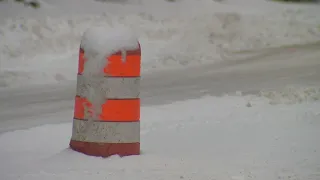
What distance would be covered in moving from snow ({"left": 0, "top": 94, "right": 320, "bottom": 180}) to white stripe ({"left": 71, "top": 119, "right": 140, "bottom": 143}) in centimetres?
17

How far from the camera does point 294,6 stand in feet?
94.5

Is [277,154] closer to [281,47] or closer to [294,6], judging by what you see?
[281,47]

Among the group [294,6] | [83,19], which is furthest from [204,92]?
[294,6]

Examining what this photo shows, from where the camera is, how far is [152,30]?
21.5m

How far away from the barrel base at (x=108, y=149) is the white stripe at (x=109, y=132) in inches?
1.3

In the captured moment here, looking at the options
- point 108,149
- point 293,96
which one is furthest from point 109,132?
point 293,96

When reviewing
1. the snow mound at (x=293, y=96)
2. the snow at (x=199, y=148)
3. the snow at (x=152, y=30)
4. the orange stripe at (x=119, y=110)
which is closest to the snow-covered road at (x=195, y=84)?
the snow at (x=152, y=30)

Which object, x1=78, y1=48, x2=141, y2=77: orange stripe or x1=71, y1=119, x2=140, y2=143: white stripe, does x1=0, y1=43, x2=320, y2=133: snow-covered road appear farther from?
x1=78, y1=48, x2=141, y2=77: orange stripe

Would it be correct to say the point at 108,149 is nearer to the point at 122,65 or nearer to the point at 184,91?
the point at 122,65

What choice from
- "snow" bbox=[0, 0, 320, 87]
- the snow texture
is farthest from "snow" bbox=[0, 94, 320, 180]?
"snow" bbox=[0, 0, 320, 87]

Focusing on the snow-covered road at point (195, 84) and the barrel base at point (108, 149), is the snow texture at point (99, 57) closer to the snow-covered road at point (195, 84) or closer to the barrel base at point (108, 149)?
the barrel base at point (108, 149)

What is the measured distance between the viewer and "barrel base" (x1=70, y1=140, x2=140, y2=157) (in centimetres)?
632

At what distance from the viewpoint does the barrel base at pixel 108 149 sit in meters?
6.32

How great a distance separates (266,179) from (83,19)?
16.4 metres
